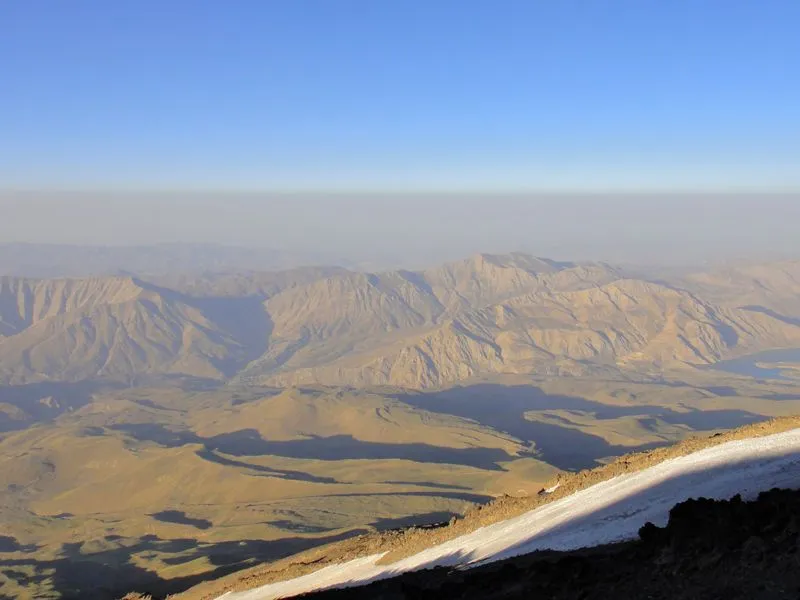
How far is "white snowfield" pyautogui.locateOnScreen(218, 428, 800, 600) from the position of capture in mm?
26422

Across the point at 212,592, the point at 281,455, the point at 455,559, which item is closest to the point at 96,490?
the point at 281,455

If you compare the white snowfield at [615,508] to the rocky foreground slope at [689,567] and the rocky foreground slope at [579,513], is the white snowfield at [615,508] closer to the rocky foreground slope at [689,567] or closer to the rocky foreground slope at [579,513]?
the rocky foreground slope at [579,513]

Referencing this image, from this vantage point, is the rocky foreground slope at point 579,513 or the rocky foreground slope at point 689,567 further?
the rocky foreground slope at point 579,513

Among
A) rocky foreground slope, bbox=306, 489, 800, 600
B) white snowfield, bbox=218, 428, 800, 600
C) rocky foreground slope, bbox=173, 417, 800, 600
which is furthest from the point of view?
rocky foreground slope, bbox=173, 417, 800, 600

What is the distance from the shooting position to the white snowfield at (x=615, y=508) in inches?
1040

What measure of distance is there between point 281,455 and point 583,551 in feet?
587

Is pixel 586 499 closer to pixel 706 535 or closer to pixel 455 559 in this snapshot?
pixel 455 559

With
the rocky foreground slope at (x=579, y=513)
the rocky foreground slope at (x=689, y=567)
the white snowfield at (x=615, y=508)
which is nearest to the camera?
the rocky foreground slope at (x=689, y=567)

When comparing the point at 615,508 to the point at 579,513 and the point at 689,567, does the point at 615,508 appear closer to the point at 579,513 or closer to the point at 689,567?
the point at 579,513

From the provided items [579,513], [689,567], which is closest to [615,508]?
[579,513]

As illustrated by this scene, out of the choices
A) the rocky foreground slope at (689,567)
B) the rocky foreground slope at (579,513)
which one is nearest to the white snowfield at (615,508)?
the rocky foreground slope at (579,513)

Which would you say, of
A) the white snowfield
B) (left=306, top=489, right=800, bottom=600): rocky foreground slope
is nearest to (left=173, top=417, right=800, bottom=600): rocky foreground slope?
the white snowfield

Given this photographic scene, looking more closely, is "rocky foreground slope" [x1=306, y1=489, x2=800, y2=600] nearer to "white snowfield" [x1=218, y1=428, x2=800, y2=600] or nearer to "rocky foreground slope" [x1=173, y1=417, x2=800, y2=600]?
"white snowfield" [x1=218, y1=428, x2=800, y2=600]

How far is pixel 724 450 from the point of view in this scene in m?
32.2
